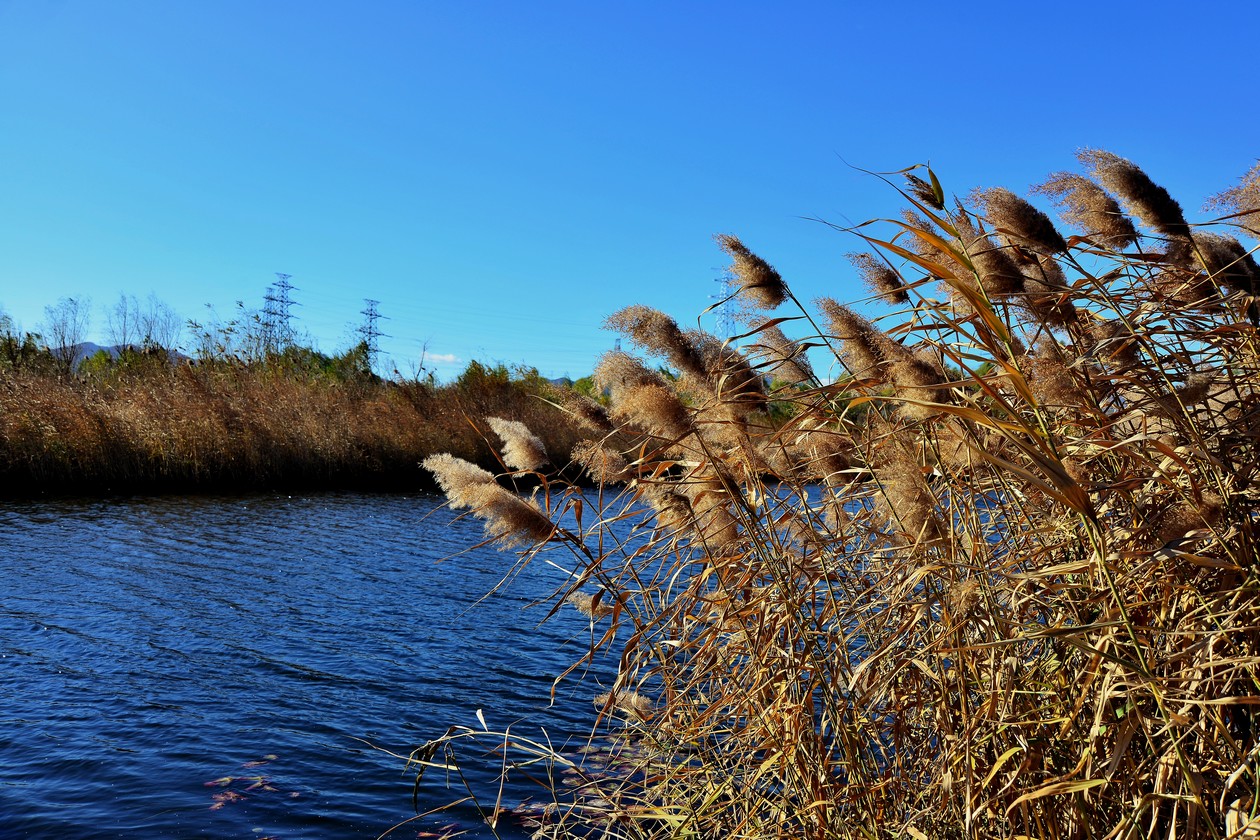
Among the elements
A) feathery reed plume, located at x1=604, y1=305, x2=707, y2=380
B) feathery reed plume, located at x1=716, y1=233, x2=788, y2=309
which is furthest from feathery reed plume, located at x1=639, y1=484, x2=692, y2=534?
feathery reed plume, located at x1=716, y1=233, x2=788, y2=309

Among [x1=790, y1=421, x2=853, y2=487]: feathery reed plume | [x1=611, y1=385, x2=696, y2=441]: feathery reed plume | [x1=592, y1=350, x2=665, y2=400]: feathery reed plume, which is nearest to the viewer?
[x1=611, y1=385, x2=696, y2=441]: feathery reed plume

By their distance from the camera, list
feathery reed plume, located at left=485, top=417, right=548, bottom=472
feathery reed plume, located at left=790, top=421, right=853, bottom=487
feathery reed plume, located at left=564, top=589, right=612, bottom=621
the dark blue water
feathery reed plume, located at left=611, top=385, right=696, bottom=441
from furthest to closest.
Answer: the dark blue water → feathery reed plume, located at left=564, top=589, right=612, bottom=621 → feathery reed plume, located at left=790, top=421, right=853, bottom=487 → feathery reed plume, located at left=485, top=417, right=548, bottom=472 → feathery reed plume, located at left=611, top=385, right=696, bottom=441

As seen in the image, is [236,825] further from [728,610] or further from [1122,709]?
[1122,709]

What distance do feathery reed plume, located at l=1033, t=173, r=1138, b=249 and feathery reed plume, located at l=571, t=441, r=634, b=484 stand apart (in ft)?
4.38

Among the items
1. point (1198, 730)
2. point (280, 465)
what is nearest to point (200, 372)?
point (280, 465)

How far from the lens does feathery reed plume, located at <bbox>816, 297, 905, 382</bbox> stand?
207 cm

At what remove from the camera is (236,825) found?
4.23 m

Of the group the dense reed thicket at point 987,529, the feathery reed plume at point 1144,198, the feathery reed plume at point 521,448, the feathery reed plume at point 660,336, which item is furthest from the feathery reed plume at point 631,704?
the feathery reed plume at point 1144,198

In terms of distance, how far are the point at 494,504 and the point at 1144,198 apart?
1.78 metres

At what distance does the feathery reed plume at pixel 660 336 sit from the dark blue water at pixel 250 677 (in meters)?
1.68

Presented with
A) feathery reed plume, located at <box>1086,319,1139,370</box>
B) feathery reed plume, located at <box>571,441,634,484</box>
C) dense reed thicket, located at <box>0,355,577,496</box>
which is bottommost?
feathery reed plume, located at <box>1086,319,1139,370</box>

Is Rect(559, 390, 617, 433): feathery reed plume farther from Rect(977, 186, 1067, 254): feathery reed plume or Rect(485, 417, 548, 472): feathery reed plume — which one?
Rect(977, 186, 1067, 254): feathery reed plume

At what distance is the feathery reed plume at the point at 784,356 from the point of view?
7.84 feet

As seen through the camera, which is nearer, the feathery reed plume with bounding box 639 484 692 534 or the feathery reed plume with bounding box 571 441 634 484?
the feathery reed plume with bounding box 571 441 634 484
